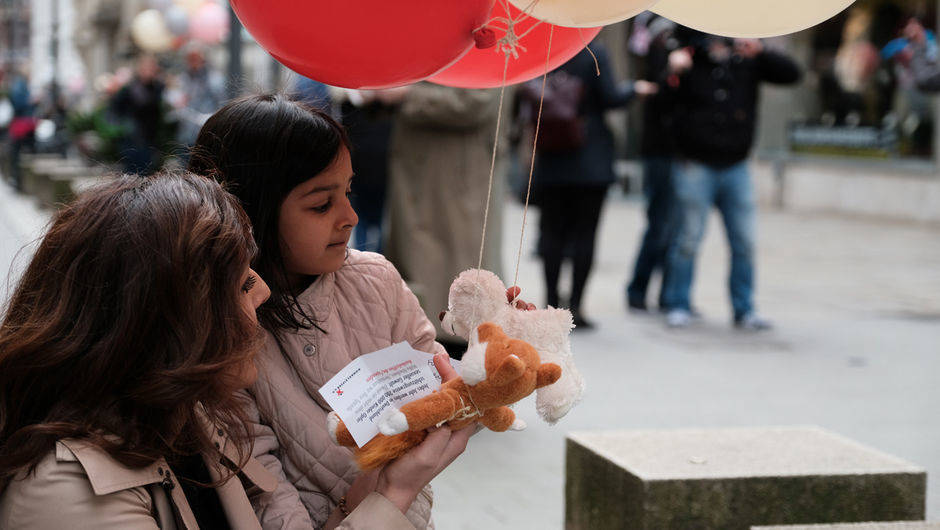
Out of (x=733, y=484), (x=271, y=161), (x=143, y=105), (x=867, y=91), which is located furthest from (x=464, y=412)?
(x=867, y=91)

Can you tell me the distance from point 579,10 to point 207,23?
13759 millimetres

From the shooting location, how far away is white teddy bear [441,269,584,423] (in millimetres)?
1836

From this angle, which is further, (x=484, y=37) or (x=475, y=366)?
(x=484, y=37)

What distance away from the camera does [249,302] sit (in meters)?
1.83

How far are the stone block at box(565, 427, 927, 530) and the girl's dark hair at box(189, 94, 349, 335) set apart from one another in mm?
1334

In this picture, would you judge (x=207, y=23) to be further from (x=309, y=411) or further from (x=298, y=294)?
(x=309, y=411)

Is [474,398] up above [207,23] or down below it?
below

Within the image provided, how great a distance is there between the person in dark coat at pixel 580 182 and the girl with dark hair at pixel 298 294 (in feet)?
15.4

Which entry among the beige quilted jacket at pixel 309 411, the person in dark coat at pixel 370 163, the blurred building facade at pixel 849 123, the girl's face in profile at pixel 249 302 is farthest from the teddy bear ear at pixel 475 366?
the blurred building facade at pixel 849 123

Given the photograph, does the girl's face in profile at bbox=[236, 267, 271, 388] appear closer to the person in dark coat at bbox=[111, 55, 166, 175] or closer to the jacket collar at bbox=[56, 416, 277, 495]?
the jacket collar at bbox=[56, 416, 277, 495]

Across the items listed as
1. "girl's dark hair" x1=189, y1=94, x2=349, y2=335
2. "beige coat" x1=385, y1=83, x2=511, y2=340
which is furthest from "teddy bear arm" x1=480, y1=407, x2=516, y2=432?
"beige coat" x1=385, y1=83, x2=511, y2=340

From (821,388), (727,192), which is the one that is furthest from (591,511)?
(727,192)

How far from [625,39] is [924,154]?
641 cm

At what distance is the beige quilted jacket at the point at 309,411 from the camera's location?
2.10m
